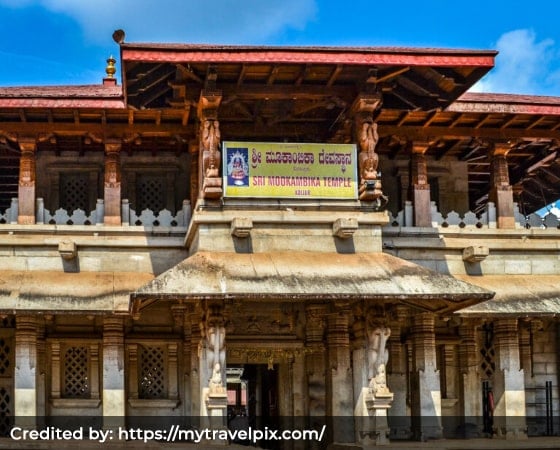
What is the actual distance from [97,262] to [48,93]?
3.77 metres

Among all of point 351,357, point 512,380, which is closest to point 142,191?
point 351,357

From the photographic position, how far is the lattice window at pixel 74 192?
24656mm

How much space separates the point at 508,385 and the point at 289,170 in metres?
6.71

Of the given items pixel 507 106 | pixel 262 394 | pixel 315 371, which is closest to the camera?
pixel 507 106

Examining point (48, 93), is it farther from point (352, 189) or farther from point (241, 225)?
point (352, 189)

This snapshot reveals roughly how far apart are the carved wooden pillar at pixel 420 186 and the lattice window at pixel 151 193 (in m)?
5.83

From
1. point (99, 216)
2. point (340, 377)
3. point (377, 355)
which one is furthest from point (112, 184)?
point (377, 355)

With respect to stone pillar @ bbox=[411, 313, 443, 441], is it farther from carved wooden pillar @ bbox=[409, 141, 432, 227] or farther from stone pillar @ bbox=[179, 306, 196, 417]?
stone pillar @ bbox=[179, 306, 196, 417]

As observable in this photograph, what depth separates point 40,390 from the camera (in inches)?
890

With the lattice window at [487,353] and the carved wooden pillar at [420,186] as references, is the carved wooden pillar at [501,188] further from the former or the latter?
the lattice window at [487,353]

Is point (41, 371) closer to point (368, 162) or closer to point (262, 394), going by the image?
point (262, 394)

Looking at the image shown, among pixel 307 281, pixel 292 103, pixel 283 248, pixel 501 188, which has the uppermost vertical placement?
pixel 292 103

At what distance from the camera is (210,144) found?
68.5 feet

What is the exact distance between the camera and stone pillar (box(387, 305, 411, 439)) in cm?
2327
